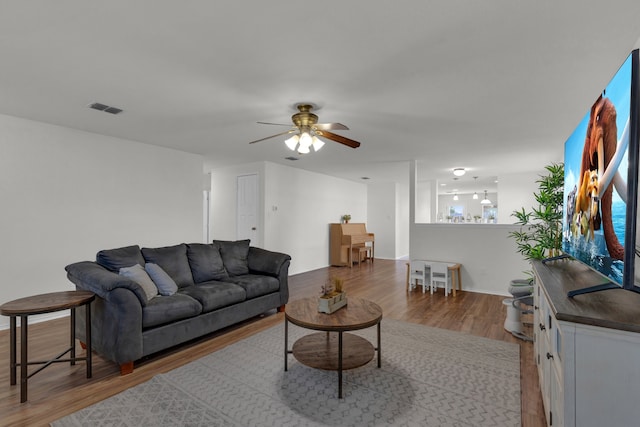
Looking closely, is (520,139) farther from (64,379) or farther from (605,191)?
(64,379)

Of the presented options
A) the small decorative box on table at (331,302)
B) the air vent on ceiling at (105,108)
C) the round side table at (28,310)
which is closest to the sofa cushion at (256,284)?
the small decorative box on table at (331,302)

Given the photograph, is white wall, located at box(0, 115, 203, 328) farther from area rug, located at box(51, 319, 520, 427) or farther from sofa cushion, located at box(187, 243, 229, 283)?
area rug, located at box(51, 319, 520, 427)

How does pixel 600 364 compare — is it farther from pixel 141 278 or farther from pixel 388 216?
pixel 388 216

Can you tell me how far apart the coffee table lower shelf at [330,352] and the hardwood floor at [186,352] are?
926 millimetres

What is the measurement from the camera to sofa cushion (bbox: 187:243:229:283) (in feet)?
12.4

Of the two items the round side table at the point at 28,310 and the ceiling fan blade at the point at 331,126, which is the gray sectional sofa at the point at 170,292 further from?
the ceiling fan blade at the point at 331,126

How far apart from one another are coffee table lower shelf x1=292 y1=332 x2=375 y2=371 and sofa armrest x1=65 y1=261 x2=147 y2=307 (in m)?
1.40

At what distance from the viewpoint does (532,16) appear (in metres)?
1.77

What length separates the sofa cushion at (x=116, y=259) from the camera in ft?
10.0

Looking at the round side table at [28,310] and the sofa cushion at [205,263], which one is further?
the sofa cushion at [205,263]

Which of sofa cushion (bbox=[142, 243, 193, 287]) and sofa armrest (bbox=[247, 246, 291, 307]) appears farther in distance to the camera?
sofa armrest (bbox=[247, 246, 291, 307])

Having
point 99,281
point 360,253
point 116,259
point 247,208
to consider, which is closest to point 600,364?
point 99,281

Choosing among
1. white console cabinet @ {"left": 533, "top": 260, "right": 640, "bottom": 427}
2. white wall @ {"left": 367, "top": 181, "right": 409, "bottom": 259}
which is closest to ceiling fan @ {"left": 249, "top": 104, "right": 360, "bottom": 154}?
white console cabinet @ {"left": 533, "top": 260, "right": 640, "bottom": 427}

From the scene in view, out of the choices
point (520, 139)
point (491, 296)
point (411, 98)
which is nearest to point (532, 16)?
point (411, 98)
